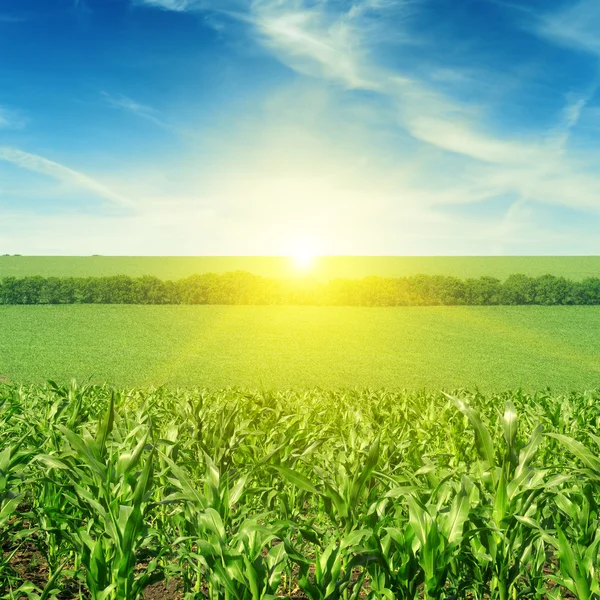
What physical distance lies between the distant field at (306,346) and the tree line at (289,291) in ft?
4.70

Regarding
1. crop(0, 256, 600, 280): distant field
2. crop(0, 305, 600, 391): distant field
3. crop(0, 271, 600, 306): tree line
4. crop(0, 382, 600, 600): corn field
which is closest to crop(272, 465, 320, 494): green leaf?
crop(0, 382, 600, 600): corn field

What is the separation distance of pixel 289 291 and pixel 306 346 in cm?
1248

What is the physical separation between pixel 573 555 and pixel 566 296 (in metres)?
48.3

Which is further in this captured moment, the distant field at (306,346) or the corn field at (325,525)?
the distant field at (306,346)

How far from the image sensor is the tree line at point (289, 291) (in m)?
44.5

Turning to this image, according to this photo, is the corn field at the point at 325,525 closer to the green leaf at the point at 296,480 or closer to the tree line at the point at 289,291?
the green leaf at the point at 296,480

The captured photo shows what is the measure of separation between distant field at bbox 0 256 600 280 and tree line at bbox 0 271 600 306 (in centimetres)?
2430

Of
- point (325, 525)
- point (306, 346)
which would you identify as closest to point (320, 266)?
point (306, 346)

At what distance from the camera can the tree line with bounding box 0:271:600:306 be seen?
4447cm

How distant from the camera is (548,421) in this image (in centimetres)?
645

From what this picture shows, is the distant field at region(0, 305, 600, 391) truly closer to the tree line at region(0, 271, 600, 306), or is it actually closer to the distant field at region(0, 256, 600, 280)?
the tree line at region(0, 271, 600, 306)

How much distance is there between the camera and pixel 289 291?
45688 mm

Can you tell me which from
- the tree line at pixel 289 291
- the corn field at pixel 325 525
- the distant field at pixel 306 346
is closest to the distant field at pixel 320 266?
the tree line at pixel 289 291

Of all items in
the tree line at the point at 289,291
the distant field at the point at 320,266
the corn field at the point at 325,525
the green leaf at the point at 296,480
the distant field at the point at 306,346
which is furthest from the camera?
the distant field at the point at 320,266
